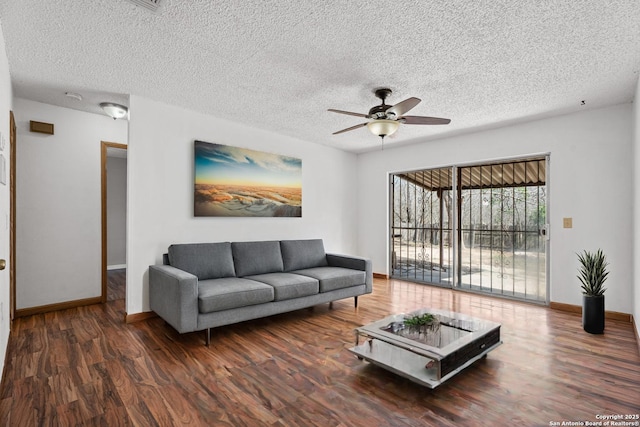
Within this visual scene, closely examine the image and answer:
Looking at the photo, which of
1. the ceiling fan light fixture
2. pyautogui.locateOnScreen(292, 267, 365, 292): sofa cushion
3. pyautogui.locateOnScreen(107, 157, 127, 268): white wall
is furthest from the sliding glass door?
pyautogui.locateOnScreen(107, 157, 127, 268): white wall

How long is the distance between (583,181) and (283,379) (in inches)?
162

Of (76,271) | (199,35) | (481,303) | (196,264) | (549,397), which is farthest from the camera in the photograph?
(481,303)

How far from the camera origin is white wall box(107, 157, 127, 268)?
7.02m

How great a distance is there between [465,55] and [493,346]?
7.77ft

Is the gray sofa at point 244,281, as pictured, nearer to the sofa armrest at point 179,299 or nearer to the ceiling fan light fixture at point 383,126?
the sofa armrest at point 179,299

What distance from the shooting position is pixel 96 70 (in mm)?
2936

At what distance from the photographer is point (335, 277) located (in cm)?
390

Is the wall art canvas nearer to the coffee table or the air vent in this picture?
the air vent

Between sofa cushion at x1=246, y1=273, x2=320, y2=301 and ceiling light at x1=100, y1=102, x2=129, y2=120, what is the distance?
2.49 meters

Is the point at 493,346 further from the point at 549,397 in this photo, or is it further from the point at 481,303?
the point at 481,303

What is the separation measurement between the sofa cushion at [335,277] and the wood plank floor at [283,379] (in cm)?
47

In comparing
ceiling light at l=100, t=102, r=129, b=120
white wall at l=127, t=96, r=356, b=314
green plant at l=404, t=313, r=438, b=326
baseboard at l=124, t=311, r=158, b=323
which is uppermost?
ceiling light at l=100, t=102, r=129, b=120

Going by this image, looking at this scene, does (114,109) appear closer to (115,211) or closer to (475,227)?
(115,211)

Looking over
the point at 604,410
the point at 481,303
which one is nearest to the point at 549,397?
the point at 604,410
